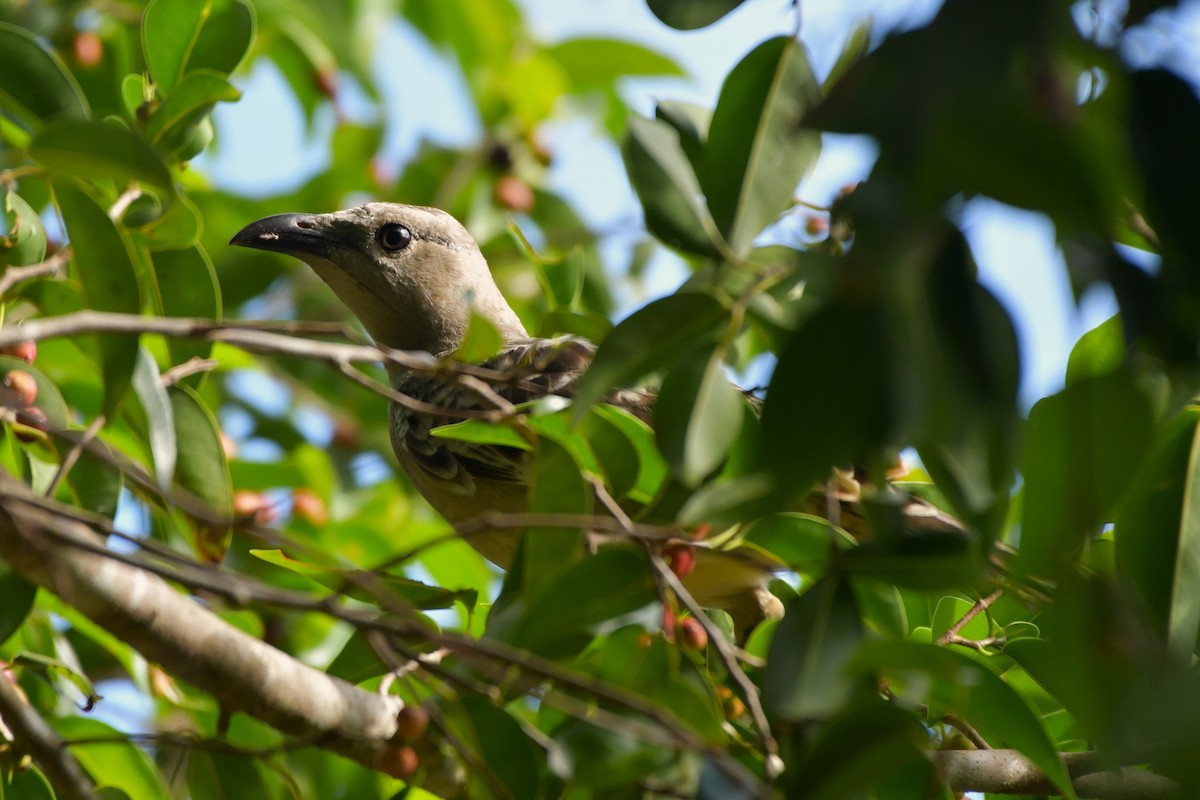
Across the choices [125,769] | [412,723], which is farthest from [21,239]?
[412,723]

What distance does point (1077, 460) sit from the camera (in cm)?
166

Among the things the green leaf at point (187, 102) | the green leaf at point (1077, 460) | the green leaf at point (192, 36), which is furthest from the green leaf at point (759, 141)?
the green leaf at point (192, 36)

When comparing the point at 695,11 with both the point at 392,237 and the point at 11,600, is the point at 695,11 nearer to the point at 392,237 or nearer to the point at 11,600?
the point at 11,600

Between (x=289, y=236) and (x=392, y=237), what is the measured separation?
0.42 m

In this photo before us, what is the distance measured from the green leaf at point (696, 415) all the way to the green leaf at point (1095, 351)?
2.51 ft

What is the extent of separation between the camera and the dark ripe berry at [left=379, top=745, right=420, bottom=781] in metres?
2.14

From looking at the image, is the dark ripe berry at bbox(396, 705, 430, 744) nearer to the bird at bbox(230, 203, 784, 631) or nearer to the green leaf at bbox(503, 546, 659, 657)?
the green leaf at bbox(503, 546, 659, 657)

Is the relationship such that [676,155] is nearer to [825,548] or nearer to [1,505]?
[825,548]

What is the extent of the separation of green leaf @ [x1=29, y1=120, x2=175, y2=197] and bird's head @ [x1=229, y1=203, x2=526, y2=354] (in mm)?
2754

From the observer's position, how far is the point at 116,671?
4430mm

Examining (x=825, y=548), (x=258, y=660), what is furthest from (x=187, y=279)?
(x=825, y=548)

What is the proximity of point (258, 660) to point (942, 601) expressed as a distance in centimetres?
139

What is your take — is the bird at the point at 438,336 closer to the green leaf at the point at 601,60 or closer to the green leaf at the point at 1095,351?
the green leaf at the point at 601,60

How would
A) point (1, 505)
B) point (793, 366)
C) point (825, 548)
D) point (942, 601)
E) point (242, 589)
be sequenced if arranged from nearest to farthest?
point (793, 366), point (242, 589), point (1, 505), point (825, 548), point (942, 601)
